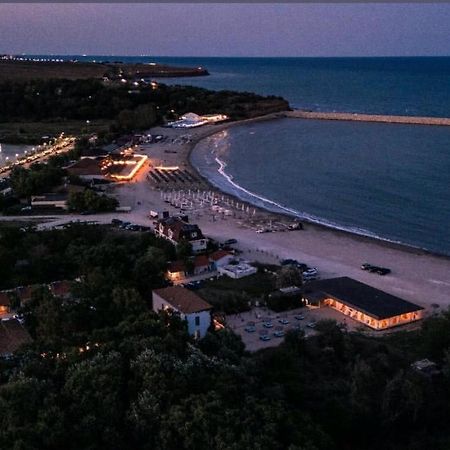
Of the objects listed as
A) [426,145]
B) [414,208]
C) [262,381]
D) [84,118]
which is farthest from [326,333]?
[84,118]

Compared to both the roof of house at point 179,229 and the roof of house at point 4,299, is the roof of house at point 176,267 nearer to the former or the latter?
the roof of house at point 179,229

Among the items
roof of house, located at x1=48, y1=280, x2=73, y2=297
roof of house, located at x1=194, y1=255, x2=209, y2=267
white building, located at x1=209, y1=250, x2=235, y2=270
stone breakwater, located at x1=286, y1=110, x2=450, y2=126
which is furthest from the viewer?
stone breakwater, located at x1=286, y1=110, x2=450, y2=126

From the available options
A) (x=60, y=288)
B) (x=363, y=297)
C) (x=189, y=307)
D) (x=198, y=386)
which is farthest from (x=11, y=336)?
(x=363, y=297)

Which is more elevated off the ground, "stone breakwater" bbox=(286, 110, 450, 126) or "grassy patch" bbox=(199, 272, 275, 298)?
"stone breakwater" bbox=(286, 110, 450, 126)

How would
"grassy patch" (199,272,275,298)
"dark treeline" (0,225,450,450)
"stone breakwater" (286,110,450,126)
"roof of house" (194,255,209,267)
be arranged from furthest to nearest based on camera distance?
"stone breakwater" (286,110,450,126)
"roof of house" (194,255,209,267)
"grassy patch" (199,272,275,298)
"dark treeline" (0,225,450,450)

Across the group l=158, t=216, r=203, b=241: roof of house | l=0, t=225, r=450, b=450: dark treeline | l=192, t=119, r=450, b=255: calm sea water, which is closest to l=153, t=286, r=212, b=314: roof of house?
l=0, t=225, r=450, b=450: dark treeline

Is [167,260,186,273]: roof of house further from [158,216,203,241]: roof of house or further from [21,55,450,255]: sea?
[21,55,450,255]: sea

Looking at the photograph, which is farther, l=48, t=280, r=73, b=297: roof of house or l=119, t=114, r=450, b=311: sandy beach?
l=119, t=114, r=450, b=311: sandy beach

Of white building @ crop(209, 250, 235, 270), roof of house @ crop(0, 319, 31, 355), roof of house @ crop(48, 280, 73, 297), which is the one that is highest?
roof of house @ crop(0, 319, 31, 355)
